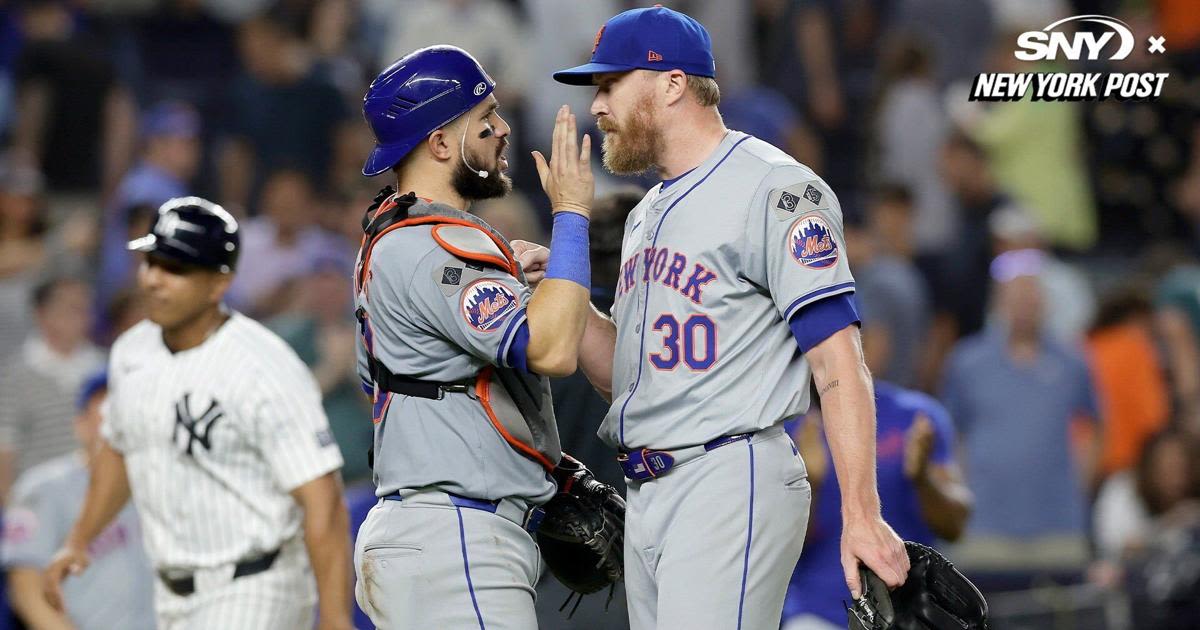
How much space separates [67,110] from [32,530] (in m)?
5.11

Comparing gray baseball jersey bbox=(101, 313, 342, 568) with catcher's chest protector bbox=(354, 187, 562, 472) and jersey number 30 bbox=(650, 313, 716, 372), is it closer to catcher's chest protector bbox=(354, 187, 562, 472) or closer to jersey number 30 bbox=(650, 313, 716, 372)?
catcher's chest protector bbox=(354, 187, 562, 472)

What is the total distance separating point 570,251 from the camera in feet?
13.7

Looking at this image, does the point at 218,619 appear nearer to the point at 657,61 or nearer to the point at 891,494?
the point at 657,61

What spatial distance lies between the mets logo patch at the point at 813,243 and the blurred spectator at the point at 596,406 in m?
1.45

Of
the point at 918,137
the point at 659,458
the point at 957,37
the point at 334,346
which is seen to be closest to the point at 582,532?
the point at 659,458

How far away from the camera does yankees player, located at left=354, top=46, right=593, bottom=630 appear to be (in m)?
4.14

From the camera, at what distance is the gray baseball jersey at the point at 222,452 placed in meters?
5.34

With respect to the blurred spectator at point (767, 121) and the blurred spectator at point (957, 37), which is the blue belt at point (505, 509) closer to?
the blurred spectator at point (767, 121)

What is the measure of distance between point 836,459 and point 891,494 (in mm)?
2852

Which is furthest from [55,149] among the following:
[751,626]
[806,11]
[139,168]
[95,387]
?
[751,626]

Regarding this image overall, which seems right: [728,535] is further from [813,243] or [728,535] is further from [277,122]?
[277,122]

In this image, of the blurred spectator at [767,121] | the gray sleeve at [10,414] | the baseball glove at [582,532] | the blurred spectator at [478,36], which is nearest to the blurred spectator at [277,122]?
the blurred spectator at [478,36]

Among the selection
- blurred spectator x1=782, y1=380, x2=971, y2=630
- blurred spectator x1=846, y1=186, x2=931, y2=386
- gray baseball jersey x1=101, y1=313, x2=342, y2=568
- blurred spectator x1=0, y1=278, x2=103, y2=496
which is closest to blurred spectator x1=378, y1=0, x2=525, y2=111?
blurred spectator x1=846, y1=186, x2=931, y2=386

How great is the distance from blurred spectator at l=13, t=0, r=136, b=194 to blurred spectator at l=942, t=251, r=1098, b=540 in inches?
229
